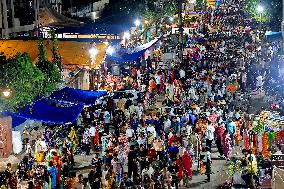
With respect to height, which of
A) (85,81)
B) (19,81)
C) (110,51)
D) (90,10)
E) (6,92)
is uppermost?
(90,10)

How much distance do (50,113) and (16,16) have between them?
14.2 m

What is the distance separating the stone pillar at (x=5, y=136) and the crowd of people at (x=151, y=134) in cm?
68

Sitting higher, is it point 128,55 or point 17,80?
point 128,55

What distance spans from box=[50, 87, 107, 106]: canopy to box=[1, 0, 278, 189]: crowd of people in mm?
1032

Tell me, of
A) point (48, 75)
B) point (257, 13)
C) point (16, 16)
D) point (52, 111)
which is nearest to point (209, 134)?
point (52, 111)

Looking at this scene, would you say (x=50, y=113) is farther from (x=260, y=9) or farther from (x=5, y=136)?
(x=260, y=9)

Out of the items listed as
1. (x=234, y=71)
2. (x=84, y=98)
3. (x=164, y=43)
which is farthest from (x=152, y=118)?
(x=164, y=43)

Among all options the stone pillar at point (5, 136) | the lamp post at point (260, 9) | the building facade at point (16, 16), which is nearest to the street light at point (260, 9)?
the lamp post at point (260, 9)

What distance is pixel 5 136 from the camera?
679 inches

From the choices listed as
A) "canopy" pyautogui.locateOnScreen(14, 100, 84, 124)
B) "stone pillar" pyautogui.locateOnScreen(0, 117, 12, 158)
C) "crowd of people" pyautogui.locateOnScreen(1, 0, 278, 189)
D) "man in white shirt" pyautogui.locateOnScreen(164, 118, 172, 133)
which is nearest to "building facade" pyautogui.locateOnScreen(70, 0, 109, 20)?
"crowd of people" pyautogui.locateOnScreen(1, 0, 278, 189)

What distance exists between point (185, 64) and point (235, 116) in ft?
43.9

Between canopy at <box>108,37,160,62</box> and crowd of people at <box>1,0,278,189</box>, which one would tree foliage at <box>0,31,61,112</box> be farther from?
canopy at <box>108,37,160,62</box>

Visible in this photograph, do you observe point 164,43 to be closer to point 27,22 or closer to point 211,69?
point 211,69

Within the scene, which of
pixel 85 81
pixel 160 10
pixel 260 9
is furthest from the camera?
pixel 160 10
